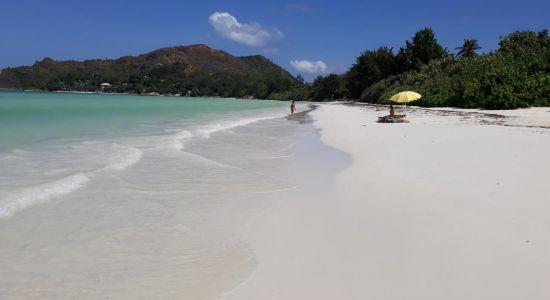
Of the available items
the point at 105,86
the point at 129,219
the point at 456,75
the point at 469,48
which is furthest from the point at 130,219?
the point at 105,86

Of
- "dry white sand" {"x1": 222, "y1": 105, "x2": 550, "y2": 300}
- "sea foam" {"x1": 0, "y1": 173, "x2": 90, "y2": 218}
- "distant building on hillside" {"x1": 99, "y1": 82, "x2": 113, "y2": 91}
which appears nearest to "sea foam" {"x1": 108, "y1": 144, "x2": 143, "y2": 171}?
"sea foam" {"x1": 0, "y1": 173, "x2": 90, "y2": 218}

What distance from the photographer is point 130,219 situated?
5.71m

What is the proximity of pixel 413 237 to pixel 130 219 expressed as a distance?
3.39 meters

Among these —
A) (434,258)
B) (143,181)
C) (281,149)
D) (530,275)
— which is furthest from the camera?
(281,149)

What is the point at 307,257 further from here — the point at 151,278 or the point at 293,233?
the point at 151,278

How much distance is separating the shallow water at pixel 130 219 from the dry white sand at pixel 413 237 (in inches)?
17.6

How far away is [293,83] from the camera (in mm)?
135750

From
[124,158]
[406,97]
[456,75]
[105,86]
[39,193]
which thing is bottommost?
[39,193]

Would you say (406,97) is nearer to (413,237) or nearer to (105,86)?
(413,237)

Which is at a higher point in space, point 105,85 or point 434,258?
point 105,85

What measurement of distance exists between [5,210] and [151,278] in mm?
3213

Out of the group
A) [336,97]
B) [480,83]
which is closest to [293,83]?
[336,97]

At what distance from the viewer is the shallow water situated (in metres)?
3.87

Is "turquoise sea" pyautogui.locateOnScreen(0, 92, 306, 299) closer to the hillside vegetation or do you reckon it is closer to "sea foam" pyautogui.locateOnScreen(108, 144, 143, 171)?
"sea foam" pyautogui.locateOnScreen(108, 144, 143, 171)
